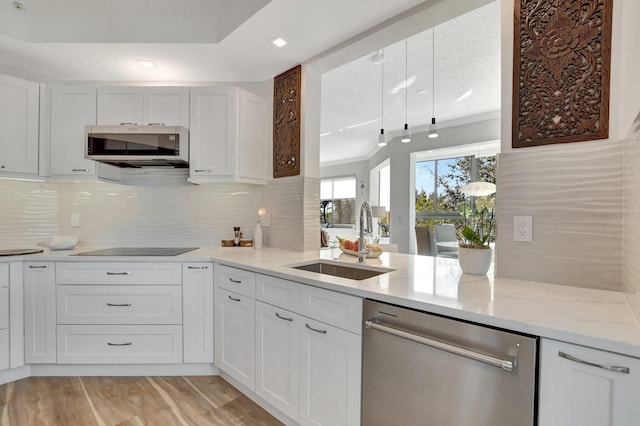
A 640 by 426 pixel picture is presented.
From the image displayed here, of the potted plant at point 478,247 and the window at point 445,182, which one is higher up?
the window at point 445,182

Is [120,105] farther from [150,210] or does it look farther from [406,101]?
[406,101]

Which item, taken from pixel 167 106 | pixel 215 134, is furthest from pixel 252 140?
pixel 167 106

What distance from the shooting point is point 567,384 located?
853mm

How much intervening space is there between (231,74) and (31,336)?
8.33 ft

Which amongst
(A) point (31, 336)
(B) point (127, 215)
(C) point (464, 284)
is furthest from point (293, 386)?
(B) point (127, 215)

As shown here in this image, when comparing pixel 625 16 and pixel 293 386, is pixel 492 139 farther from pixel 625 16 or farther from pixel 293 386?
pixel 293 386

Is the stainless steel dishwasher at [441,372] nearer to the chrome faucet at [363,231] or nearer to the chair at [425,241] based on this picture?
the chrome faucet at [363,231]

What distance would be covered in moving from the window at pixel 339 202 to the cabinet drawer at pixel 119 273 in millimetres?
7834

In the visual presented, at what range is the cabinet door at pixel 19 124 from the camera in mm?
2277

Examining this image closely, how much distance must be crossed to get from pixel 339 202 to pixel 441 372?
9145 mm

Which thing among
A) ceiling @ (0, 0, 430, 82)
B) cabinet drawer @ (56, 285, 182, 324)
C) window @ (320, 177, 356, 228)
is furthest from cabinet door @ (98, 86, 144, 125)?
window @ (320, 177, 356, 228)

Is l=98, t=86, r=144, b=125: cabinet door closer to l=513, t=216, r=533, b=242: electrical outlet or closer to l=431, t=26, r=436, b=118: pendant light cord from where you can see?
l=431, t=26, r=436, b=118: pendant light cord

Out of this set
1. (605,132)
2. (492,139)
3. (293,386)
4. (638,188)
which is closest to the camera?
(638,188)

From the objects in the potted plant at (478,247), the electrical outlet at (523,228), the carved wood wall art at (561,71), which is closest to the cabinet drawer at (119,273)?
the potted plant at (478,247)
